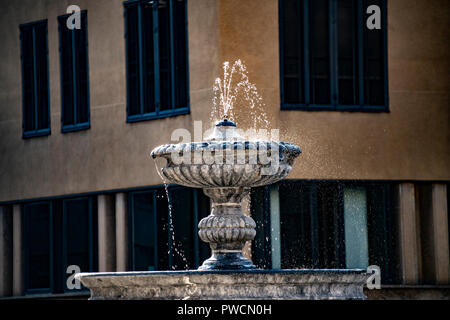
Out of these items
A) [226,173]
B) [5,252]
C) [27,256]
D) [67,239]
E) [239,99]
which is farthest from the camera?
[5,252]

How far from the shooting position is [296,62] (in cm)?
2472

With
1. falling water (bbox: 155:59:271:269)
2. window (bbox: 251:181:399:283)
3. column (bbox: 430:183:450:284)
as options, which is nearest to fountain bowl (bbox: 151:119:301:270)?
falling water (bbox: 155:59:271:269)

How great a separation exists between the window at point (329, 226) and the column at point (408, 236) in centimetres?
19

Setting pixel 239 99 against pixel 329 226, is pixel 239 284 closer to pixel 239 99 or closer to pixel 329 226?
pixel 239 99

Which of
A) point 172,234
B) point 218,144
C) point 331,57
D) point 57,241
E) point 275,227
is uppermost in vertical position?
point 331,57

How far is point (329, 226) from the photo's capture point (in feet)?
81.1

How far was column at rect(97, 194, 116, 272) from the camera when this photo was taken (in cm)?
2664

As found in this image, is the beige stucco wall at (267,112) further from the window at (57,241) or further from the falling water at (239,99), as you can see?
the window at (57,241)

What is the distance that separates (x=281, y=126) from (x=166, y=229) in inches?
131

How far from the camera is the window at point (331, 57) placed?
24625mm

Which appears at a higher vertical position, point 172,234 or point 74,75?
point 74,75

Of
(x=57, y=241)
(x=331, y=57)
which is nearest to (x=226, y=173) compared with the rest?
(x=331, y=57)

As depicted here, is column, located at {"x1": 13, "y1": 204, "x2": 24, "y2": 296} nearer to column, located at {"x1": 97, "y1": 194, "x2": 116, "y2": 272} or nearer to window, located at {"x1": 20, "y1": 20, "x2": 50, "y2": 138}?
window, located at {"x1": 20, "y1": 20, "x2": 50, "y2": 138}

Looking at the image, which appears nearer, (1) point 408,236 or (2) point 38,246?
(1) point 408,236
